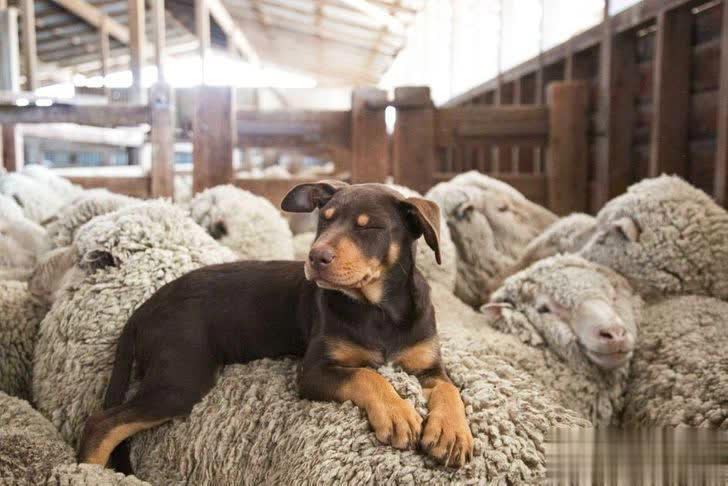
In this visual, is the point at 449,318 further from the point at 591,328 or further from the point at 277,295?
the point at 277,295

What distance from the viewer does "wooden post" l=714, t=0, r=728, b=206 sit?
11.3ft

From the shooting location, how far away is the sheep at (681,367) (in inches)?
90.0

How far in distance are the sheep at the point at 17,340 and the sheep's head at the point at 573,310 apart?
1.83m

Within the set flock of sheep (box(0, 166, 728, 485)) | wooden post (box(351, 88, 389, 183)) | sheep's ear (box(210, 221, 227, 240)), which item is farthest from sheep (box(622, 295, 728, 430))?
wooden post (box(351, 88, 389, 183))

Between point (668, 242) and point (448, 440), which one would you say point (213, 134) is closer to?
point (668, 242)

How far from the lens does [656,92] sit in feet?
13.6

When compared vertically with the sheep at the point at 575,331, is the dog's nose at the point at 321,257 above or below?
above

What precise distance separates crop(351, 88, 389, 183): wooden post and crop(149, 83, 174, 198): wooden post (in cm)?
135

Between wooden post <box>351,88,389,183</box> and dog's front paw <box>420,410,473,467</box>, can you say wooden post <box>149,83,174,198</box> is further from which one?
dog's front paw <box>420,410,473,467</box>

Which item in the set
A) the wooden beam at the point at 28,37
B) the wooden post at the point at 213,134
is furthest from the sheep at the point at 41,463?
the wooden beam at the point at 28,37

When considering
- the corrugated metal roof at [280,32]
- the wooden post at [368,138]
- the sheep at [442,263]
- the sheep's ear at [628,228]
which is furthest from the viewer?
the corrugated metal roof at [280,32]

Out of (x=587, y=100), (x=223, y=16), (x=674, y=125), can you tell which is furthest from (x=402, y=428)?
(x=223, y=16)

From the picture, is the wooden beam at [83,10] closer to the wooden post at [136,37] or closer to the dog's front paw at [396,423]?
the wooden post at [136,37]

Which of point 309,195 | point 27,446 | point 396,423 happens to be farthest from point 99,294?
point 396,423
